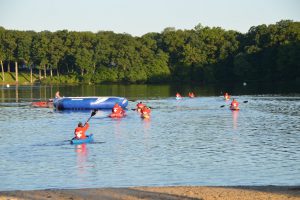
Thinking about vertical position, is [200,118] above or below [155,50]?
below

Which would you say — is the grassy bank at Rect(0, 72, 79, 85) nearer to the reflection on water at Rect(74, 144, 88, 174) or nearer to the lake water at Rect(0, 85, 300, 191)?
the lake water at Rect(0, 85, 300, 191)

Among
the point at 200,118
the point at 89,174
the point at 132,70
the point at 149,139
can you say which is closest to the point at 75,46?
the point at 132,70

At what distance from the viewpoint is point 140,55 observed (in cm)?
16388

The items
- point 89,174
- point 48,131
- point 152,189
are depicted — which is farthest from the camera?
point 48,131

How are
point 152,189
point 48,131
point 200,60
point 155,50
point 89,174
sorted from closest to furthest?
point 152,189
point 89,174
point 48,131
point 200,60
point 155,50

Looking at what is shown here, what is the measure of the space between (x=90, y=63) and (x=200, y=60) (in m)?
28.6

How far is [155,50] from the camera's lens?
549 feet

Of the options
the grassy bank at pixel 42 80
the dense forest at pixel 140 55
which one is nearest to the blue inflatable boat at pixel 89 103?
the dense forest at pixel 140 55

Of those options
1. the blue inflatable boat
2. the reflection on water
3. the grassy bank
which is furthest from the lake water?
the grassy bank

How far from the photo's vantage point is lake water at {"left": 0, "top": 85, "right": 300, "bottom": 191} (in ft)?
83.5

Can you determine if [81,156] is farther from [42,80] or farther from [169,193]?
[42,80]

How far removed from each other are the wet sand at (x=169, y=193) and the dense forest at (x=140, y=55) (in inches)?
4945

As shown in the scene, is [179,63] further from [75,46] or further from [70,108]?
[70,108]

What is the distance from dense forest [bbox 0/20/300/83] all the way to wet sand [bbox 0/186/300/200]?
126 meters
